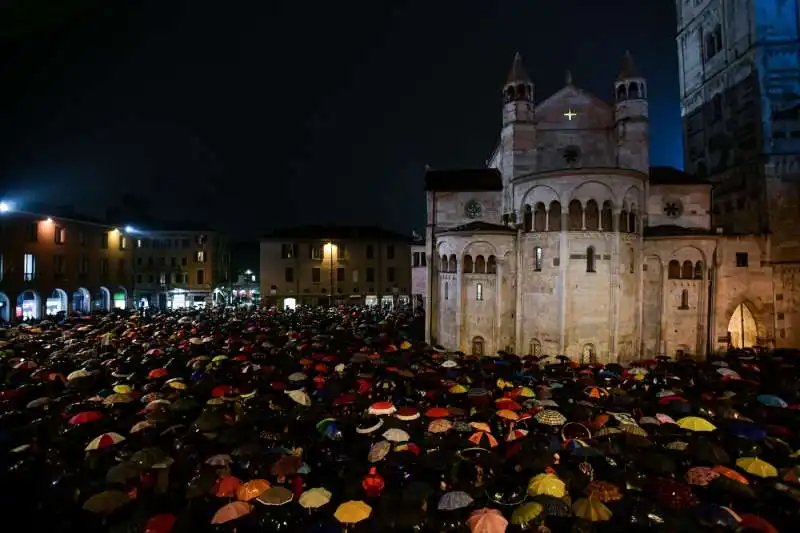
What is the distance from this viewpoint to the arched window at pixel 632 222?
30.2 metres

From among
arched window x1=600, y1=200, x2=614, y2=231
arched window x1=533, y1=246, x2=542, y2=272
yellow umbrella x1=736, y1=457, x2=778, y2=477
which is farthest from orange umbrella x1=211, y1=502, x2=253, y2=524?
arched window x1=600, y1=200, x2=614, y2=231

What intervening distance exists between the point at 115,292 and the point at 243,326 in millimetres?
27313

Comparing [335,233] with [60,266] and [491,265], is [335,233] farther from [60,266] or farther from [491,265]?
[491,265]

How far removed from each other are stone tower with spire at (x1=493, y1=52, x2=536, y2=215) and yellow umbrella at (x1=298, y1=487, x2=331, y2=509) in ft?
84.9

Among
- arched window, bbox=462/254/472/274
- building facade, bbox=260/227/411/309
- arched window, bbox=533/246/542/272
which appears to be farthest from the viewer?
building facade, bbox=260/227/411/309

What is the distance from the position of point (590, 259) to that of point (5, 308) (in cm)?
4935

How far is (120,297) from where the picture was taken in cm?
5769

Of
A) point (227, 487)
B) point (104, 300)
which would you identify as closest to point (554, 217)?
point (227, 487)

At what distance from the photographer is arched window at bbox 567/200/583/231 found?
2941 cm

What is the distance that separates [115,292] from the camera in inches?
2216

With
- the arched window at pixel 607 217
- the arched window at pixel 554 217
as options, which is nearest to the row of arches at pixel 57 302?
the arched window at pixel 554 217

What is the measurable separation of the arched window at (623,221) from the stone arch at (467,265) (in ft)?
31.5

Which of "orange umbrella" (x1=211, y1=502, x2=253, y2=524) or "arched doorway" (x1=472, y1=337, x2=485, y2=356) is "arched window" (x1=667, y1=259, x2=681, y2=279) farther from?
"orange umbrella" (x1=211, y1=502, x2=253, y2=524)

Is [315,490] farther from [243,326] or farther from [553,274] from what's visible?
[243,326]
